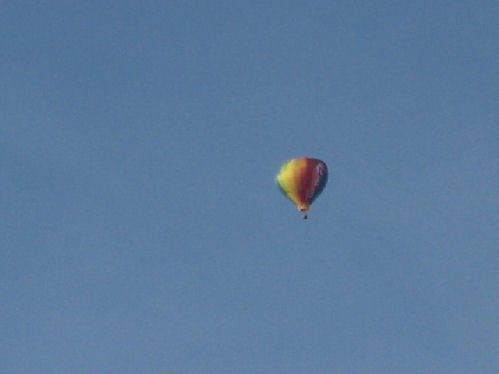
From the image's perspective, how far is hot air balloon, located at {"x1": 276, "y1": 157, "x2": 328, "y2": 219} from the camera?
91.4 meters

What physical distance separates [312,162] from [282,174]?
3.05m

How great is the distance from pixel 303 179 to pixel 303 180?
0.09m

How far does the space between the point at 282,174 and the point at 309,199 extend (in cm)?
343

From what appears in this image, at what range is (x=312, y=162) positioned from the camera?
91.8 meters

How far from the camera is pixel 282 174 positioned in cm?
9250

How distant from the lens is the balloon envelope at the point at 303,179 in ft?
300

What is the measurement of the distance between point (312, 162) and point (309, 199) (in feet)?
11.4

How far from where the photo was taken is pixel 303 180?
91.3 m

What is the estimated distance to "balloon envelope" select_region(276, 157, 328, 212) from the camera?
300 feet

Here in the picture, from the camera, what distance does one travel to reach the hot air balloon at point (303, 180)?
9142 cm

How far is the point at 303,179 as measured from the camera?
91.3 m

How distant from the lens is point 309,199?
303 ft
